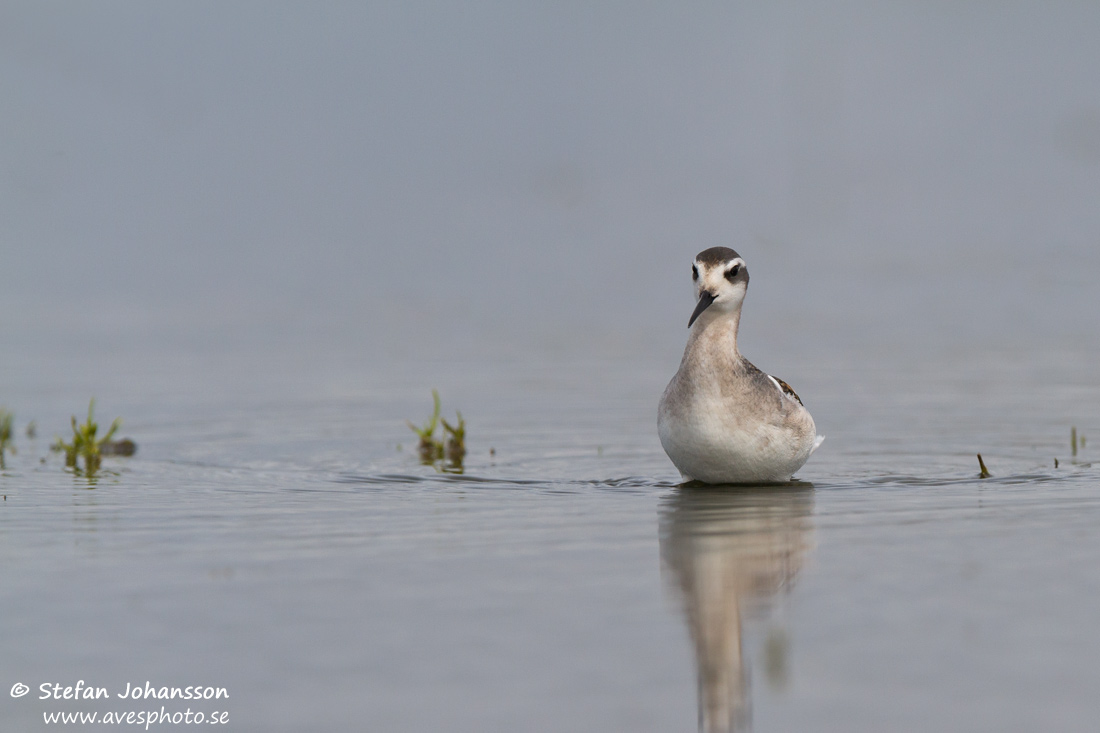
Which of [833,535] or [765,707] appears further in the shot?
[833,535]

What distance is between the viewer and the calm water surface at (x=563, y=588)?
4996mm

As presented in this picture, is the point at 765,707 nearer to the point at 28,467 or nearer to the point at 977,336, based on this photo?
the point at 28,467

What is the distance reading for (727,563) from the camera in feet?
24.1

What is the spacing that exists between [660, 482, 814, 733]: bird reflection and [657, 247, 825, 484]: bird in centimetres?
19

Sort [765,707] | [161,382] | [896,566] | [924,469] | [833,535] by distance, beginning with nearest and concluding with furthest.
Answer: [765,707], [896,566], [833,535], [924,469], [161,382]

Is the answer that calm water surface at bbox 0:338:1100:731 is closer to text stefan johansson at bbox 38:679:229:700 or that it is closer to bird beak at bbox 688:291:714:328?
text stefan johansson at bbox 38:679:229:700

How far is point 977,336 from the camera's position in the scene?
21.3 meters

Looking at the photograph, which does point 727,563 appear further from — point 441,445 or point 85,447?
point 85,447

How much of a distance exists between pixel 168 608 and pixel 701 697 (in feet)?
8.54

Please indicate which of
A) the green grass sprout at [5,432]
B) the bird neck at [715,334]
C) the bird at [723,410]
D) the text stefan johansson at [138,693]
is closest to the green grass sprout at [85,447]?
the green grass sprout at [5,432]

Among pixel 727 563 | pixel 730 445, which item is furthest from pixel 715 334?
pixel 727 563

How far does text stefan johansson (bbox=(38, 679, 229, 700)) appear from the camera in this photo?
506 cm

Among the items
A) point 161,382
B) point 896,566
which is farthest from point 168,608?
point 161,382

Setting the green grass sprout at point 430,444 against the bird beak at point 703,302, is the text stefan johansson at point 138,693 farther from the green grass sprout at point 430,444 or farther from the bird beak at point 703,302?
the green grass sprout at point 430,444
